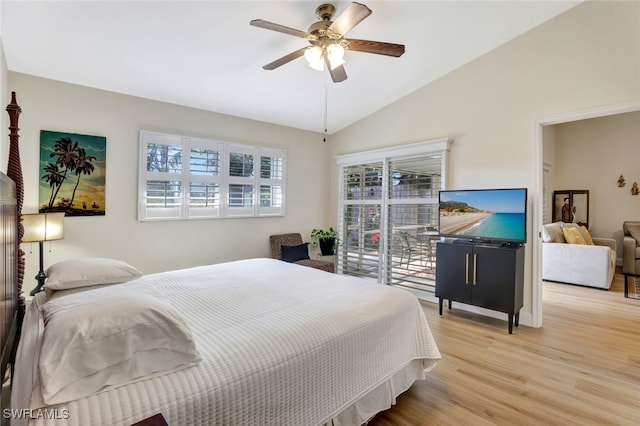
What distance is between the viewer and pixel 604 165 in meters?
6.24

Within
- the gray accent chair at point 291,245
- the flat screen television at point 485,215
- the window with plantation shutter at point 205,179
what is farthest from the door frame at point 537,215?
the window with plantation shutter at point 205,179

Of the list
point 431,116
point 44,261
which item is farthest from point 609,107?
point 44,261

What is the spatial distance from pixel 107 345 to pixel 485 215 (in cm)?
344

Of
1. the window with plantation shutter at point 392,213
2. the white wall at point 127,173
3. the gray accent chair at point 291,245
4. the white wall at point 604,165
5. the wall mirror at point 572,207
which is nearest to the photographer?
the white wall at point 127,173

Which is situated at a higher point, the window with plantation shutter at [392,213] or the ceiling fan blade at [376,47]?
the ceiling fan blade at [376,47]

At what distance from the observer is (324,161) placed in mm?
5398

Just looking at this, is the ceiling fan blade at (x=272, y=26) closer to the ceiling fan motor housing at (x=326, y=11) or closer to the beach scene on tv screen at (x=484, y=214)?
the ceiling fan motor housing at (x=326, y=11)

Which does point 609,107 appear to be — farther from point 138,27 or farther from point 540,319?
point 138,27

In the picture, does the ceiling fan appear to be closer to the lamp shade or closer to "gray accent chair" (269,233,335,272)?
the lamp shade

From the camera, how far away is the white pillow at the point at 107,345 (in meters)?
0.95

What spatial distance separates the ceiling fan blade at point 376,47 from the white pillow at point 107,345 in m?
2.20

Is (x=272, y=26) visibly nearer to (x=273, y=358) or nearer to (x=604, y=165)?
(x=273, y=358)

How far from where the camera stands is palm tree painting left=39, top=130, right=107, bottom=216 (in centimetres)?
299

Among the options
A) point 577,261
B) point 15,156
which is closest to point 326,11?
point 15,156
